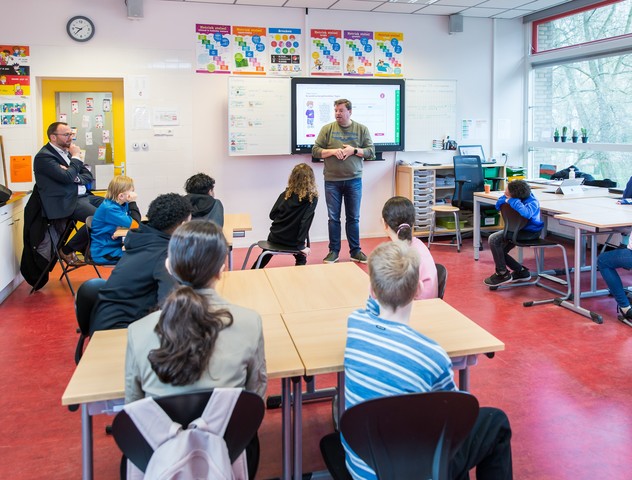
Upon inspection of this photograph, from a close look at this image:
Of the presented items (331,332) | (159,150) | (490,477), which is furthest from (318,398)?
(159,150)

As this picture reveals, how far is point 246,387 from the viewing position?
1.82 metres

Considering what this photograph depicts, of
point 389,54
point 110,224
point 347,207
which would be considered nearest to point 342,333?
point 110,224

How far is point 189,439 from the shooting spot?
153 centimetres

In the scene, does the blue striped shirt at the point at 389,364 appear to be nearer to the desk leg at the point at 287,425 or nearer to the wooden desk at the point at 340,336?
the wooden desk at the point at 340,336

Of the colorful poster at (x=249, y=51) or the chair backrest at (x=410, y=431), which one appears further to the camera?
the colorful poster at (x=249, y=51)

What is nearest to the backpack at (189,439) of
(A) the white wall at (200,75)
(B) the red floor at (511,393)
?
(B) the red floor at (511,393)

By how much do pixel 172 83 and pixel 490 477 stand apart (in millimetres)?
5951

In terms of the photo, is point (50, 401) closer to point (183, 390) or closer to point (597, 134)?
point (183, 390)

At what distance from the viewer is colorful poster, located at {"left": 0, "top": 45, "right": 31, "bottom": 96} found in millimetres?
6289

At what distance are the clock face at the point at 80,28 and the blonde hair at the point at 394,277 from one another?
583 cm

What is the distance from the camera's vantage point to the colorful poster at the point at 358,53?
292 inches

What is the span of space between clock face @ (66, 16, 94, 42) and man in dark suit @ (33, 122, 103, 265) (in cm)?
158

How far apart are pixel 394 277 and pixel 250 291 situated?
119cm

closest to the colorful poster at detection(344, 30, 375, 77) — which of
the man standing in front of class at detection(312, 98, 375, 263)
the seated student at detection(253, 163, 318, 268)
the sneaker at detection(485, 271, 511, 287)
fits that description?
the man standing in front of class at detection(312, 98, 375, 263)
